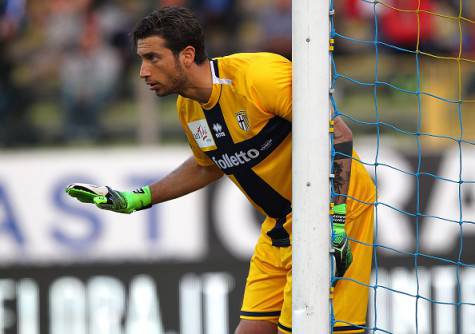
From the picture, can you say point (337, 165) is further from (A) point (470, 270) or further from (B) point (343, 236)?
(A) point (470, 270)

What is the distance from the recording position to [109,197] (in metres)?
4.36

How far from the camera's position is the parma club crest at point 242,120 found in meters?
4.20

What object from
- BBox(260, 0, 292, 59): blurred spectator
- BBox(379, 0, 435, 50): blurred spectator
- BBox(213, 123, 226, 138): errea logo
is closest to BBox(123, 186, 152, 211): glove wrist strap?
BBox(213, 123, 226, 138): errea logo

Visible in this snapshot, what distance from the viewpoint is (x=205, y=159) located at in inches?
185

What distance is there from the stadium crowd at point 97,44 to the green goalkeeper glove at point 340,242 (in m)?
4.66

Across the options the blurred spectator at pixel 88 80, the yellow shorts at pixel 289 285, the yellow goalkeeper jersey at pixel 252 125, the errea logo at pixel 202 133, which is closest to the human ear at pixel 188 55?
the yellow goalkeeper jersey at pixel 252 125

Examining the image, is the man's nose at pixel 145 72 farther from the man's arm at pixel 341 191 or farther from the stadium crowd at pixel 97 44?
the stadium crowd at pixel 97 44

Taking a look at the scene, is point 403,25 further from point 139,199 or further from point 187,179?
point 139,199

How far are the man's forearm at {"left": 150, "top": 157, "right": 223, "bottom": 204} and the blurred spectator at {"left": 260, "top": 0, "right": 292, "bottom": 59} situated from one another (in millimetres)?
4224

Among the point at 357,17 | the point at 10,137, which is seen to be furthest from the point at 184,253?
the point at 357,17

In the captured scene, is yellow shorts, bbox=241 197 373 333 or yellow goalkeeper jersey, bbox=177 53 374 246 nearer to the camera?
yellow goalkeeper jersey, bbox=177 53 374 246

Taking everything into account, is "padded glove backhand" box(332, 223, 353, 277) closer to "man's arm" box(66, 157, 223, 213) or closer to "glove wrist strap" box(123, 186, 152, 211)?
"man's arm" box(66, 157, 223, 213)

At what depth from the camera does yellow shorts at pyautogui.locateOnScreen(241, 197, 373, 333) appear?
4246 mm

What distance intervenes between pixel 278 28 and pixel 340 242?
521 cm
